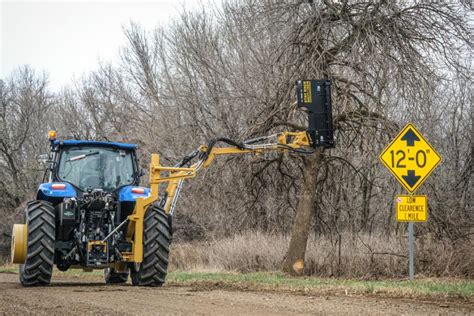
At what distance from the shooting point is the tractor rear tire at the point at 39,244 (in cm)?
1275

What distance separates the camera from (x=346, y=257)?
1697 cm

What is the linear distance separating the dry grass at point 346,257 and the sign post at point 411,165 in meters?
2.11

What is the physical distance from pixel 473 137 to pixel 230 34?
32.0ft

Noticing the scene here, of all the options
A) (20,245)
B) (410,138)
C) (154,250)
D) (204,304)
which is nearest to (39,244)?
(20,245)

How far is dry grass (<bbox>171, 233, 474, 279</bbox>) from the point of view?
15523mm

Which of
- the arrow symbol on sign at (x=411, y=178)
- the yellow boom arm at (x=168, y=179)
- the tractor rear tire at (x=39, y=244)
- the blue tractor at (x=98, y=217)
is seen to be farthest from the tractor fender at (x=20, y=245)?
the arrow symbol on sign at (x=411, y=178)

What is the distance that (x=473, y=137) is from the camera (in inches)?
989

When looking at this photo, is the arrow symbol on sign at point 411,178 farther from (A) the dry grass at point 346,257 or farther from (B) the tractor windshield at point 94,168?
(B) the tractor windshield at point 94,168

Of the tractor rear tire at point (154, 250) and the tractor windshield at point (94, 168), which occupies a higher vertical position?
the tractor windshield at point (94, 168)

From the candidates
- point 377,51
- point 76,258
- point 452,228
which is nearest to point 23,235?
point 76,258

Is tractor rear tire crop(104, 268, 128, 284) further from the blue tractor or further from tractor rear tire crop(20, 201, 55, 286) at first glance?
tractor rear tire crop(20, 201, 55, 286)

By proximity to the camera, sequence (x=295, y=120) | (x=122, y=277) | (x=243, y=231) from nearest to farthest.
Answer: (x=122, y=277), (x=295, y=120), (x=243, y=231)

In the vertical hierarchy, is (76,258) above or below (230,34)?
below

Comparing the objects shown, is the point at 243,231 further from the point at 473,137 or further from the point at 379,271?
the point at 473,137
